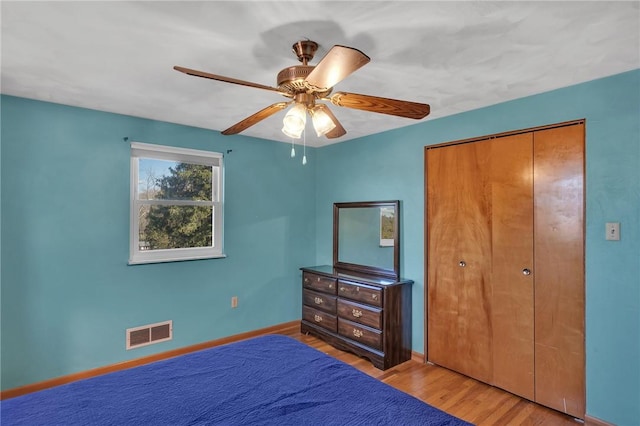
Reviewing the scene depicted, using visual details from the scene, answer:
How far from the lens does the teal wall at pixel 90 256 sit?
2.60 m

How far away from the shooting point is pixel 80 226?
2.85m

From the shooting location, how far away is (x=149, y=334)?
10.5 feet

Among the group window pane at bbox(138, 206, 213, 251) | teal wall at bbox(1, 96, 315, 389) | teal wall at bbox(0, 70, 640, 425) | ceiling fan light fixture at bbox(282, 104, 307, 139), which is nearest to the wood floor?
teal wall at bbox(0, 70, 640, 425)

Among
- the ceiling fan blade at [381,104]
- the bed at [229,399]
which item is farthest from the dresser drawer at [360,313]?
the ceiling fan blade at [381,104]

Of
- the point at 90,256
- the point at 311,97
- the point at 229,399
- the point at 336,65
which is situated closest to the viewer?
the point at 336,65

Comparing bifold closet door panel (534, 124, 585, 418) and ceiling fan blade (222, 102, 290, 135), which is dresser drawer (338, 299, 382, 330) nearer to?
bifold closet door panel (534, 124, 585, 418)

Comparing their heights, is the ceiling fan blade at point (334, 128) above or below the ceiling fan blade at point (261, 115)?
below

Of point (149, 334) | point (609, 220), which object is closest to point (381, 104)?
point (609, 220)

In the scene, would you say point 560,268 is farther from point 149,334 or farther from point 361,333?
point 149,334

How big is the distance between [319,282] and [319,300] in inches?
8.2

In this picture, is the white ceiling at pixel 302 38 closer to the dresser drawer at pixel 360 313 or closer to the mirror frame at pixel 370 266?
the mirror frame at pixel 370 266

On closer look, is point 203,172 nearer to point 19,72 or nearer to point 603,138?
point 19,72

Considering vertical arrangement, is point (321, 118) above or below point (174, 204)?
above

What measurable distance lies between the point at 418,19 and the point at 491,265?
2.10 m
